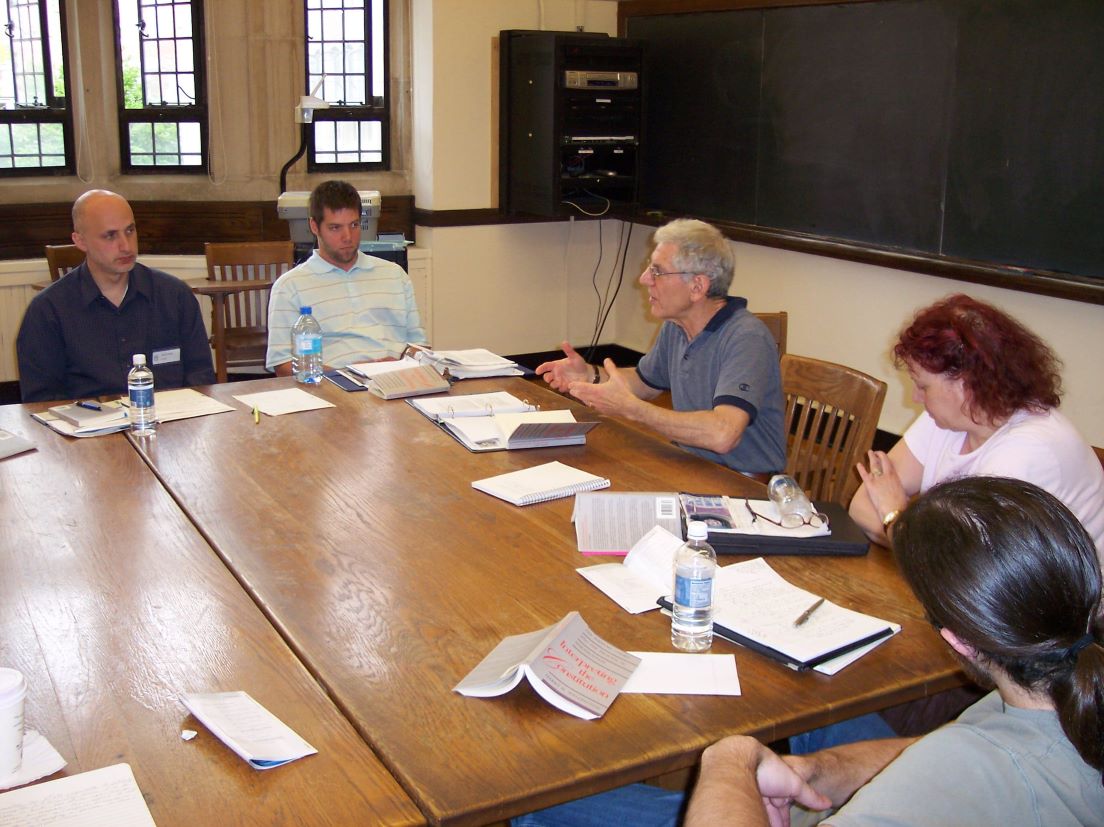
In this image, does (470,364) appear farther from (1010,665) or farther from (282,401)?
(1010,665)

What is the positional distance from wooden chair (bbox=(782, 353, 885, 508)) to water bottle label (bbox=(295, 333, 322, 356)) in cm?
153

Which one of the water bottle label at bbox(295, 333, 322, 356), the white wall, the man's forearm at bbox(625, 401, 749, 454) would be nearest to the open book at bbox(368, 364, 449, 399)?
the water bottle label at bbox(295, 333, 322, 356)

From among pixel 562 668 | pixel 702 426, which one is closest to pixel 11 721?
pixel 562 668

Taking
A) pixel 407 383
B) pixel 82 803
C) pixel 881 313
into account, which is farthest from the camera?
pixel 881 313

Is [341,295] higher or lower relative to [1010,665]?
higher

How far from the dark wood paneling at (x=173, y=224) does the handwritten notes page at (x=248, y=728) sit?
4.63m

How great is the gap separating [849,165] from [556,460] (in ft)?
9.06

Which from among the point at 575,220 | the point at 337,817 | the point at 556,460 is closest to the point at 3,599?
the point at 337,817

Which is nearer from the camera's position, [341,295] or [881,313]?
[341,295]

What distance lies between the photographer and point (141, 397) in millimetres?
2998

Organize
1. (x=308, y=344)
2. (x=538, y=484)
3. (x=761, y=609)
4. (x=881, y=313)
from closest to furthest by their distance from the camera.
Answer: (x=761, y=609) → (x=538, y=484) → (x=308, y=344) → (x=881, y=313)

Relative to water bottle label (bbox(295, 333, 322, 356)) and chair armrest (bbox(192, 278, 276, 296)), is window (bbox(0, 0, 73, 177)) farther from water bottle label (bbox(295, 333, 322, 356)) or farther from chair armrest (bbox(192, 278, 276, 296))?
water bottle label (bbox(295, 333, 322, 356))

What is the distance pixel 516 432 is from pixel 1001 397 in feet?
3.92

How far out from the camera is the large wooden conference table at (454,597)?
154cm
